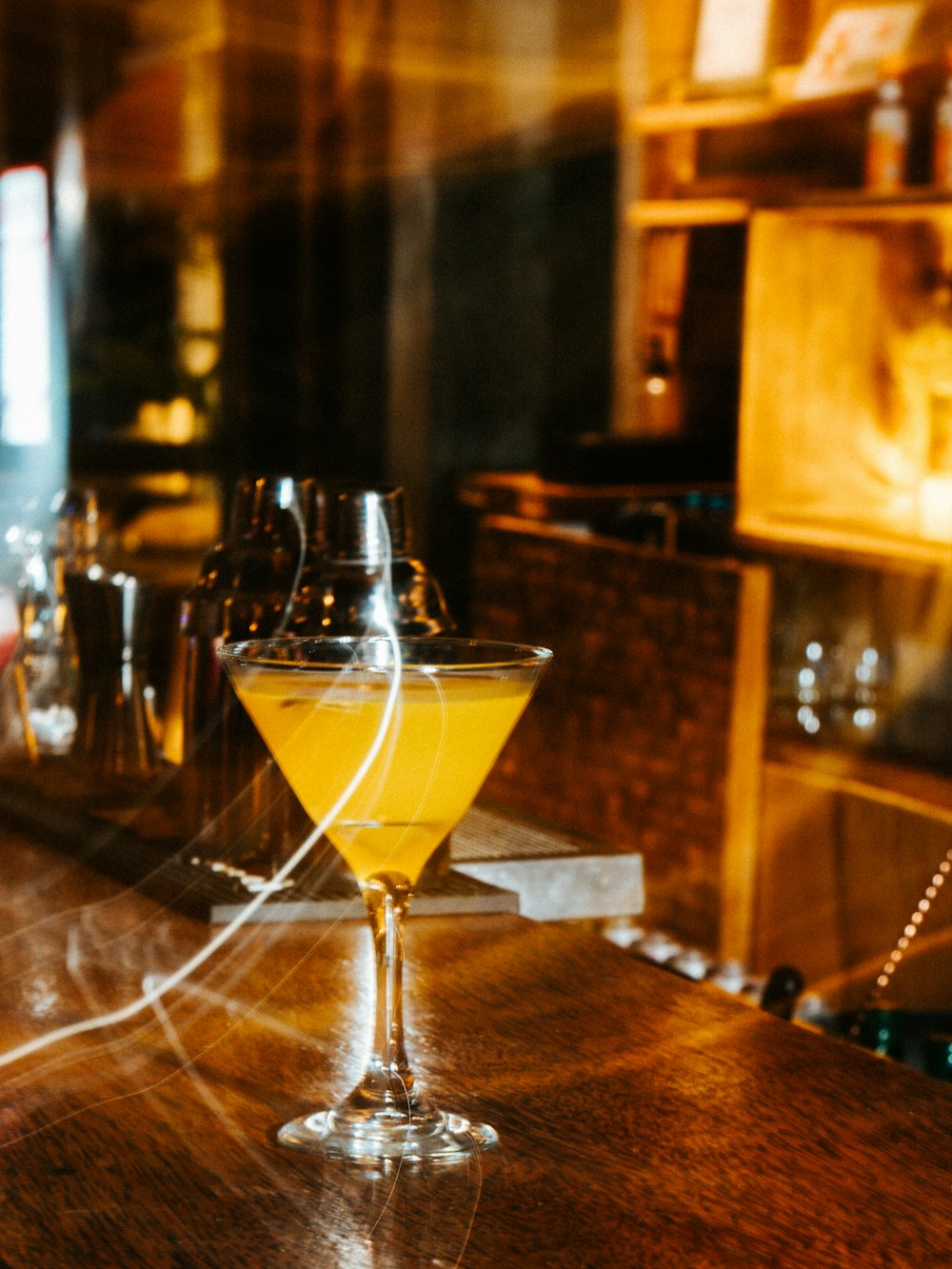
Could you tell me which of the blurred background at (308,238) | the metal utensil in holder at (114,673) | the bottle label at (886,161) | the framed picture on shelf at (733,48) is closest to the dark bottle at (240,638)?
the metal utensil in holder at (114,673)

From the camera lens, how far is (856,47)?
129 inches

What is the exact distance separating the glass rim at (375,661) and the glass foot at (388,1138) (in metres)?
0.20

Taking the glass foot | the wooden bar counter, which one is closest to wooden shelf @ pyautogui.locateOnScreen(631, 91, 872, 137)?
the wooden bar counter

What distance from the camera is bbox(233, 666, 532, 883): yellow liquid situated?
73 cm

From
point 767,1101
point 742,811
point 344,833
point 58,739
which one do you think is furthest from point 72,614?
point 742,811

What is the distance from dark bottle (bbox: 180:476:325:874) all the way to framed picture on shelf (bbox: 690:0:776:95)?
3072mm

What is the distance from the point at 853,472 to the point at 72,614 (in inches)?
90.9

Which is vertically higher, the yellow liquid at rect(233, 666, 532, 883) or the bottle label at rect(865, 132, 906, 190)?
the bottle label at rect(865, 132, 906, 190)

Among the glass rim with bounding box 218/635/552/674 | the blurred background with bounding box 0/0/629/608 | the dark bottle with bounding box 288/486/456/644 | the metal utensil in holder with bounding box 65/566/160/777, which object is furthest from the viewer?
the blurred background with bounding box 0/0/629/608

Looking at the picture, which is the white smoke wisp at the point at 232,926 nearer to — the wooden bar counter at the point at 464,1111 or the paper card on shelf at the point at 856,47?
the wooden bar counter at the point at 464,1111

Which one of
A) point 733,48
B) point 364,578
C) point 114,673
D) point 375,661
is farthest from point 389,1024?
point 733,48

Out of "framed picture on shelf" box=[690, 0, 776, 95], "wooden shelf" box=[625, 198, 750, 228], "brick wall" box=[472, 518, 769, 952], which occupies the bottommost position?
"brick wall" box=[472, 518, 769, 952]

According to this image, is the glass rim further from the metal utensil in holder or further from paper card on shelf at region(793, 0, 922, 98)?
paper card on shelf at region(793, 0, 922, 98)

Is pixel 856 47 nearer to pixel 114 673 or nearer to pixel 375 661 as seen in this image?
pixel 114 673
